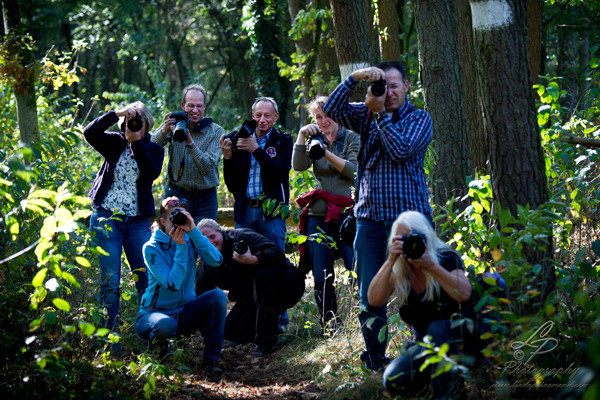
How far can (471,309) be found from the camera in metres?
3.46

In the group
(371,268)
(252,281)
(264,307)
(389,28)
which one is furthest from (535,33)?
(371,268)

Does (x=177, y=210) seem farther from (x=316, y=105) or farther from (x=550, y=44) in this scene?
(x=550, y=44)

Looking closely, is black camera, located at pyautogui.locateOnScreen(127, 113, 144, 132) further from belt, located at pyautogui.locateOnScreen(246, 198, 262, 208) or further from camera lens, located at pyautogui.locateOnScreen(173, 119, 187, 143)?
belt, located at pyautogui.locateOnScreen(246, 198, 262, 208)

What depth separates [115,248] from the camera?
4.98m

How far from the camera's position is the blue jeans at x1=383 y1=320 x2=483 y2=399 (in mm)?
3303

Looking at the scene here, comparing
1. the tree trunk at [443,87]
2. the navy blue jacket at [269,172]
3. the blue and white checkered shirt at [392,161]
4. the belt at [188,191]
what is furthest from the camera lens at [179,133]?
the tree trunk at [443,87]

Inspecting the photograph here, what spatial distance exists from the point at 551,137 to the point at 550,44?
18067 mm

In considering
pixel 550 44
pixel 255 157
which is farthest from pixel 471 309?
pixel 550 44

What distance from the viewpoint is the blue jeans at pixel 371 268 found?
3920 millimetres

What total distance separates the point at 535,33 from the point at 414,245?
7.25 meters

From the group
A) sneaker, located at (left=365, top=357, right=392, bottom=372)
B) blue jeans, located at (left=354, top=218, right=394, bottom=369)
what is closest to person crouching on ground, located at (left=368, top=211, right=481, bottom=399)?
blue jeans, located at (left=354, top=218, right=394, bottom=369)

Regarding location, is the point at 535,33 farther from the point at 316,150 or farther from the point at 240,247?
the point at 240,247

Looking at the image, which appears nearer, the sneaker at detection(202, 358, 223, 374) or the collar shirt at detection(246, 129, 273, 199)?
the sneaker at detection(202, 358, 223, 374)

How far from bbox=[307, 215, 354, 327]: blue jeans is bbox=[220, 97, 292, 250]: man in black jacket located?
0.41m
